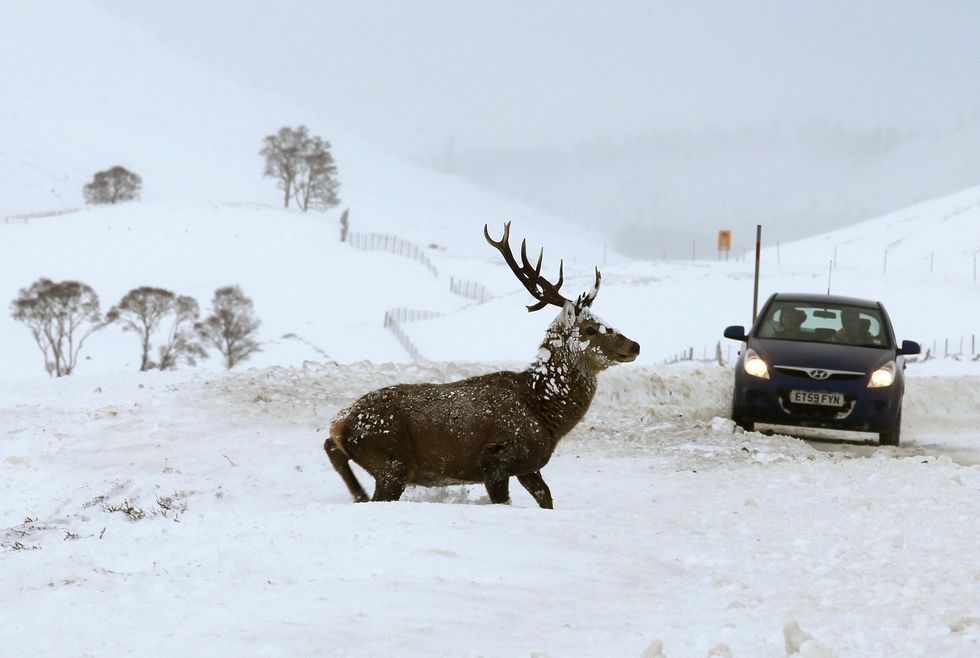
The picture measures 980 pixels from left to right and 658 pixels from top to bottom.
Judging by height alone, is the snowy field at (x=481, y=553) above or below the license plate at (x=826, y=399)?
below

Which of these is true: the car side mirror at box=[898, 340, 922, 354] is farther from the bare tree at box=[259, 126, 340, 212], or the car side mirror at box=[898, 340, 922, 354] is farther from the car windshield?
the bare tree at box=[259, 126, 340, 212]

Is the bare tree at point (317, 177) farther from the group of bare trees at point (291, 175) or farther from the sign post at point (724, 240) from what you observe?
the sign post at point (724, 240)

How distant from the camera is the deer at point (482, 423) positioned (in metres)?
7.63

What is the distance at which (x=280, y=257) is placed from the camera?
67.1 m

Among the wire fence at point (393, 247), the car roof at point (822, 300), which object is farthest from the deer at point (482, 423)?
the wire fence at point (393, 247)

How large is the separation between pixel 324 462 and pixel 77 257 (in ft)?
184

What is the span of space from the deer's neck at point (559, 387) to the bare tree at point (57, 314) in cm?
4506

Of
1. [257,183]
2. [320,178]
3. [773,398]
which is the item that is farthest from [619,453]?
[257,183]

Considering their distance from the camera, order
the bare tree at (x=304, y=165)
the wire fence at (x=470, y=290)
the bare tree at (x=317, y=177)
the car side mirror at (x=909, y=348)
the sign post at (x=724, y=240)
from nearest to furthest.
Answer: the car side mirror at (x=909, y=348)
the sign post at (x=724, y=240)
the wire fence at (x=470, y=290)
the bare tree at (x=317, y=177)
the bare tree at (x=304, y=165)

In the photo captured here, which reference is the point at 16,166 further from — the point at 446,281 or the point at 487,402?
the point at 487,402

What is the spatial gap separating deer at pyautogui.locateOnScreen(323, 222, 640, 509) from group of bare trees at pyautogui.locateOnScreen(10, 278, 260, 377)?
1719 inches

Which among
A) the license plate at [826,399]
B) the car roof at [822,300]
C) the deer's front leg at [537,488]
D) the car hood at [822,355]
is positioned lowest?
the deer's front leg at [537,488]

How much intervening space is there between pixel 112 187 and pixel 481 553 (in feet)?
323

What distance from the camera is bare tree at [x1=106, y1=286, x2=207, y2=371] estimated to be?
52.3 metres
